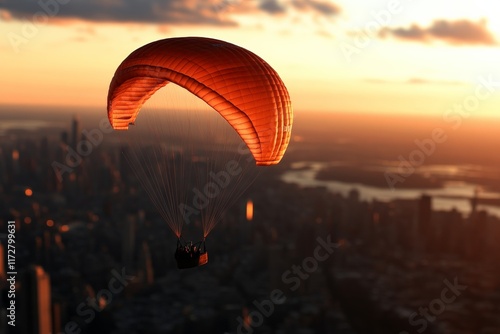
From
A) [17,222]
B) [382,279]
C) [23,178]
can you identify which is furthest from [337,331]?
[23,178]

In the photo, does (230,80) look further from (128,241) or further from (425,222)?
(425,222)

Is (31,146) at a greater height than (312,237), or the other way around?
(31,146)

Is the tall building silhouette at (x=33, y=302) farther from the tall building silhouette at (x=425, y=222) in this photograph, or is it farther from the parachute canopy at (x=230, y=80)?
the tall building silhouette at (x=425, y=222)

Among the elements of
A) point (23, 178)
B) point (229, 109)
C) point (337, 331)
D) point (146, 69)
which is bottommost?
point (337, 331)

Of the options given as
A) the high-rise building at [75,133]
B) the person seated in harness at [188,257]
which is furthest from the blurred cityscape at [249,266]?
the person seated in harness at [188,257]

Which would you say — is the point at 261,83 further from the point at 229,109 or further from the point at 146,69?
the point at 146,69

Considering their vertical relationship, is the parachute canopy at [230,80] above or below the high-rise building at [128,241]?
above

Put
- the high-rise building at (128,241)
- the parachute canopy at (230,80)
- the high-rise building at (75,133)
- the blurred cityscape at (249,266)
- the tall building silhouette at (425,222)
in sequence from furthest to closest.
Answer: the high-rise building at (75,133)
the tall building silhouette at (425,222)
the high-rise building at (128,241)
the blurred cityscape at (249,266)
the parachute canopy at (230,80)

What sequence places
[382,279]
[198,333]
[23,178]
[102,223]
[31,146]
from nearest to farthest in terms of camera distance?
[198,333], [382,279], [102,223], [23,178], [31,146]
